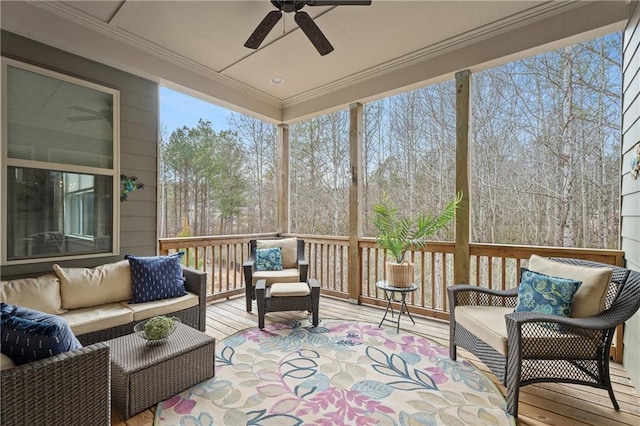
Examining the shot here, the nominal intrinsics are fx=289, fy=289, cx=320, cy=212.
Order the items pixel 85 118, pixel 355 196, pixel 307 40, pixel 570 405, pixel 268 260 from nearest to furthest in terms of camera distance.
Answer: pixel 570 405 < pixel 85 118 < pixel 307 40 < pixel 268 260 < pixel 355 196

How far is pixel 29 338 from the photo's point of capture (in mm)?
1339

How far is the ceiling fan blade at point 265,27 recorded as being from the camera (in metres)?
2.31

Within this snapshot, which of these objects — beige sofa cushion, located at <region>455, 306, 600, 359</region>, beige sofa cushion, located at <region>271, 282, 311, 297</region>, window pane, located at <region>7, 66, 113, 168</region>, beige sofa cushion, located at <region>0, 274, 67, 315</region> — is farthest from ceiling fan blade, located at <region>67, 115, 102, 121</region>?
beige sofa cushion, located at <region>455, 306, 600, 359</region>

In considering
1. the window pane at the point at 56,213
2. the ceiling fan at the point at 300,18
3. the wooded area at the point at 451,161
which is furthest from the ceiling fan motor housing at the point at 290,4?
the wooded area at the point at 451,161

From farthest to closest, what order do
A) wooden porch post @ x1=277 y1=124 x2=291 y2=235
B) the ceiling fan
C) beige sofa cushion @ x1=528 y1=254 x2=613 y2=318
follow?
wooden porch post @ x1=277 y1=124 x2=291 y2=235
the ceiling fan
beige sofa cushion @ x1=528 y1=254 x2=613 y2=318

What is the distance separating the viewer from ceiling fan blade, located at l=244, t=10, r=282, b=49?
2307mm

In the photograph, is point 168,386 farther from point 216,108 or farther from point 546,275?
point 216,108

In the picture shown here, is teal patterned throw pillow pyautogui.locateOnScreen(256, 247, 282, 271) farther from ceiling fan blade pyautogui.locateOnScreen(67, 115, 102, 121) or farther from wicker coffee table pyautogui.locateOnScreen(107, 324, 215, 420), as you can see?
ceiling fan blade pyautogui.locateOnScreen(67, 115, 102, 121)

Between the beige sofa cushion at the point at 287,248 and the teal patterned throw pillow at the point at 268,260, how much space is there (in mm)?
99

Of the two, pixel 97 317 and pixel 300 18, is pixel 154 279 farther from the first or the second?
pixel 300 18

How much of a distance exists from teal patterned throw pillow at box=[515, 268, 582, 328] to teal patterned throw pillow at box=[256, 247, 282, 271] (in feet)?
9.18

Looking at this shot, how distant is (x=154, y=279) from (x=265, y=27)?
8.25 ft

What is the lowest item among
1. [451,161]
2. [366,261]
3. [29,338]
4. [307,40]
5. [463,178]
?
[366,261]

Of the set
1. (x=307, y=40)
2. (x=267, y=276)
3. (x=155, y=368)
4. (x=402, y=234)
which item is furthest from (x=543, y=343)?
(x=307, y=40)
